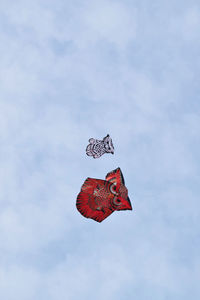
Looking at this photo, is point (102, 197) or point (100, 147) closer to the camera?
point (100, 147)

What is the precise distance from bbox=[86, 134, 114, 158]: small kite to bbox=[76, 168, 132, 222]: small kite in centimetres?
363

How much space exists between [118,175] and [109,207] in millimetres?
4928

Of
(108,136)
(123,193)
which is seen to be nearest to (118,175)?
(123,193)

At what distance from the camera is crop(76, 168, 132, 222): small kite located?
159 feet

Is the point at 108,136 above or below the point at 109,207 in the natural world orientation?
above

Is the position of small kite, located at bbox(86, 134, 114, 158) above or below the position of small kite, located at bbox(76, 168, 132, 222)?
above

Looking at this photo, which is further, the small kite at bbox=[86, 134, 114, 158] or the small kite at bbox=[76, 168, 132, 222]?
the small kite at bbox=[76, 168, 132, 222]

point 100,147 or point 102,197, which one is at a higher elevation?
point 100,147

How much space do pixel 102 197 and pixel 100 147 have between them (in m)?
7.48

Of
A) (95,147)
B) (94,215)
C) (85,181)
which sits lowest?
(94,215)

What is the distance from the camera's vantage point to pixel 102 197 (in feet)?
161

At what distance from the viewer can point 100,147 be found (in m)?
48.6

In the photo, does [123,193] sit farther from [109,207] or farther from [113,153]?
[113,153]

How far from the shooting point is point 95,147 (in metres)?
48.6
